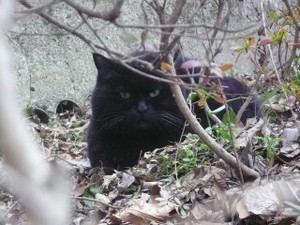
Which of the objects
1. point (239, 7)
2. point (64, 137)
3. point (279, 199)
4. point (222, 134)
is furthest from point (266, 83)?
point (239, 7)

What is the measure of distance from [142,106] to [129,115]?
110 mm

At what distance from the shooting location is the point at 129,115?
3.58 metres

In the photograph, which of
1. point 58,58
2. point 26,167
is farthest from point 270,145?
point 58,58

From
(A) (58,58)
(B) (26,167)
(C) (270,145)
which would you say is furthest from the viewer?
(A) (58,58)

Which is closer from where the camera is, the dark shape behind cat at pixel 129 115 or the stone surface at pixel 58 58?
the dark shape behind cat at pixel 129 115

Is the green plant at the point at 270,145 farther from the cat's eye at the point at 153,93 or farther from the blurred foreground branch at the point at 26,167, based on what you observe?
the blurred foreground branch at the point at 26,167

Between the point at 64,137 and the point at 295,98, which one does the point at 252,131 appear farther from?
the point at 64,137

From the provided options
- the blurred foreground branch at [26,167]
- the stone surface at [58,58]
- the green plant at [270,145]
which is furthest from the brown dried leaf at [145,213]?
the stone surface at [58,58]

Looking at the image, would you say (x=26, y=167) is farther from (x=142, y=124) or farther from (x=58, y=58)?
(x=58, y=58)

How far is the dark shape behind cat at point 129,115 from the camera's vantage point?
3516 millimetres

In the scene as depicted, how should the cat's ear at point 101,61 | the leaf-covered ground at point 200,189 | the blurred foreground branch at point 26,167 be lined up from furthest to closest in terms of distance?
1. the cat's ear at point 101,61
2. the leaf-covered ground at point 200,189
3. the blurred foreground branch at point 26,167

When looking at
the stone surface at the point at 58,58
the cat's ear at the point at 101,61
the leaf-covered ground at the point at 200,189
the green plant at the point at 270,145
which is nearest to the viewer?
the leaf-covered ground at the point at 200,189

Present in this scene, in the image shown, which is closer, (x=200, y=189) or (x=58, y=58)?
(x=200, y=189)

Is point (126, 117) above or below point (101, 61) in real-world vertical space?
below
